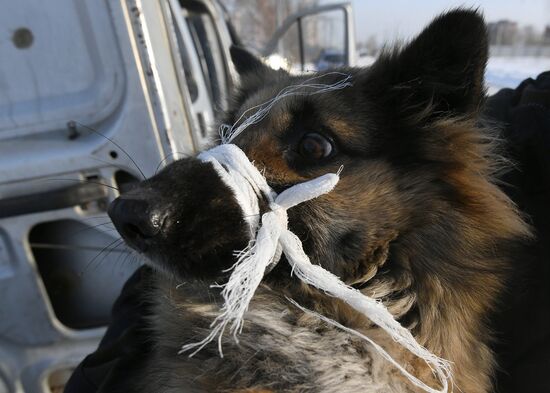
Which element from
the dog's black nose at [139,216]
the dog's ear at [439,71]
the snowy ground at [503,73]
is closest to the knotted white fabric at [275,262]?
the dog's black nose at [139,216]

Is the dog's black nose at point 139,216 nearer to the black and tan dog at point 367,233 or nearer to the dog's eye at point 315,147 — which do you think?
the black and tan dog at point 367,233

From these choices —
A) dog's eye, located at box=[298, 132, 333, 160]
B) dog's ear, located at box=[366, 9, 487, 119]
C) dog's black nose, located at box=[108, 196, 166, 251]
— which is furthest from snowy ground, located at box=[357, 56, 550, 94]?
dog's black nose, located at box=[108, 196, 166, 251]

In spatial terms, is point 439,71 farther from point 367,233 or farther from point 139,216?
point 139,216

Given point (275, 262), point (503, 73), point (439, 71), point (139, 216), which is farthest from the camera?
point (503, 73)

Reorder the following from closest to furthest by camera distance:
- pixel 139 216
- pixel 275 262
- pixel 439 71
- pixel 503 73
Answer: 1. pixel 139 216
2. pixel 275 262
3. pixel 439 71
4. pixel 503 73

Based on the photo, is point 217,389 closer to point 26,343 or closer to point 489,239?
point 489,239

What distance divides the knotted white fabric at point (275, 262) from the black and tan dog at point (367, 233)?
0.20 ft

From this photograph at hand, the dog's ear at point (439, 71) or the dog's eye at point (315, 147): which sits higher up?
the dog's ear at point (439, 71)

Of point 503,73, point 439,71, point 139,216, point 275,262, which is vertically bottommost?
point 503,73

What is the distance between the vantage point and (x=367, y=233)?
6.01 feet

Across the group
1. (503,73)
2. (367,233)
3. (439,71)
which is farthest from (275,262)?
(503,73)

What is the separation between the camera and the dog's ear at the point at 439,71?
1.77 m

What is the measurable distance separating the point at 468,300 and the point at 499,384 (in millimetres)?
480

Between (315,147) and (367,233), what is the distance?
39cm
